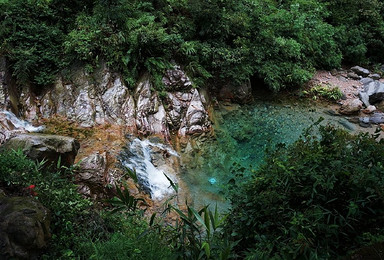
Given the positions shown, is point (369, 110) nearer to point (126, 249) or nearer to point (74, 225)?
point (126, 249)

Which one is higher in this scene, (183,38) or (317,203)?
(183,38)

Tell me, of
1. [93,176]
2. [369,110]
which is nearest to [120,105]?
[93,176]

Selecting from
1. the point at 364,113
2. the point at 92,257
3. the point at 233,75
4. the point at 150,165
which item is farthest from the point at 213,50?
the point at 92,257

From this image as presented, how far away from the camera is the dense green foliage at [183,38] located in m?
8.66

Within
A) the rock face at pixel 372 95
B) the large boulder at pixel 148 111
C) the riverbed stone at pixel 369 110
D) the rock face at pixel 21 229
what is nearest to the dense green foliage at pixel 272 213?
the rock face at pixel 21 229

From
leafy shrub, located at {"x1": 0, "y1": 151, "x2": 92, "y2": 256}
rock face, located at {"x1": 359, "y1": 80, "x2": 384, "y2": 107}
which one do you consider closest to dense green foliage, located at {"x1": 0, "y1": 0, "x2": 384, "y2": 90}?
rock face, located at {"x1": 359, "y1": 80, "x2": 384, "y2": 107}

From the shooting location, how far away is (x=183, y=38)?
10297 millimetres

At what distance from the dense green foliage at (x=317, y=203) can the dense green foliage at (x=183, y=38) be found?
625 centimetres

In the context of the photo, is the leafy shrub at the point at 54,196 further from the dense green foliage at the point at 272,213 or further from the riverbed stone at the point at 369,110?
the riverbed stone at the point at 369,110

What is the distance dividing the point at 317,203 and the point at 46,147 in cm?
427

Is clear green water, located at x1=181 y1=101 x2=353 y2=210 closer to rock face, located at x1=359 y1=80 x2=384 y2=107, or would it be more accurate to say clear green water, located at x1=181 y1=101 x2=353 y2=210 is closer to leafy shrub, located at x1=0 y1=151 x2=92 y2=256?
rock face, located at x1=359 y1=80 x2=384 y2=107

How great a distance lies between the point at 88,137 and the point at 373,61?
1424cm

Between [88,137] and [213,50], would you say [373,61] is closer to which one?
[213,50]

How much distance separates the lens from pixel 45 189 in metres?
3.95
